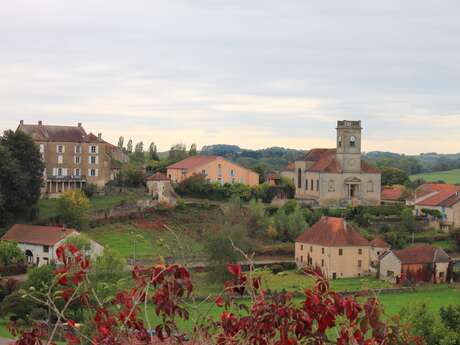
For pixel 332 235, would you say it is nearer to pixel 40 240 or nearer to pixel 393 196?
pixel 40 240

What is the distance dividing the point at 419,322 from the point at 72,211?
26356 millimetres

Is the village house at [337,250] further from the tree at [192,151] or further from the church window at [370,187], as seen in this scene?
the tree at [192,151]

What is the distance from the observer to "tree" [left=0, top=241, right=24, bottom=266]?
42281 millimetres

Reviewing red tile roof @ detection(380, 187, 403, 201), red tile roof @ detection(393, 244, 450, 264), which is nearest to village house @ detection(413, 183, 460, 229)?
red tile roof @ detection(380, 187, 403, 201)

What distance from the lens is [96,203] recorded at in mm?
56438

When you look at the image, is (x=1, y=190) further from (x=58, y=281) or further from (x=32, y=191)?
(x=58, y=281)

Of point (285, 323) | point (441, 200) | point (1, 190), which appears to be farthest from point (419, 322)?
point (441, 200)

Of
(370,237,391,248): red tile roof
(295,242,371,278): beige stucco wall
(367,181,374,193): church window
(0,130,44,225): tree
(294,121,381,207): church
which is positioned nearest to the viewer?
(0,130,44,225): tree

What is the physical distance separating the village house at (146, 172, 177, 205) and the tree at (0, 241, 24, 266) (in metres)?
17.4

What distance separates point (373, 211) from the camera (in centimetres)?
6200

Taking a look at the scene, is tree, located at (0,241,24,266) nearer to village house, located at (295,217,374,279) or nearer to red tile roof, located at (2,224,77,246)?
red tile roof, located at (2,224,77,246)

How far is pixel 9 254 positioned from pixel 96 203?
14337mm

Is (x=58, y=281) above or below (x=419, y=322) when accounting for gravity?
above

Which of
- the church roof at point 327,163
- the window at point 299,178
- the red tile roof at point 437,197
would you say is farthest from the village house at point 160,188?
the red tile roof at point 437,197
